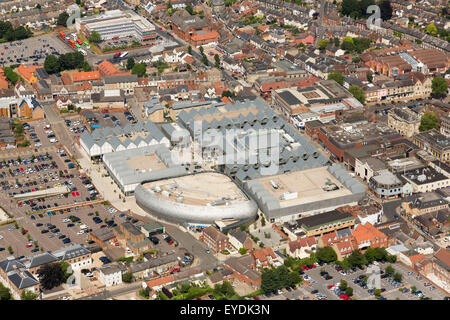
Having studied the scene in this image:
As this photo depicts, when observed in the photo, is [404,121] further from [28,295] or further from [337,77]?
[28,295]

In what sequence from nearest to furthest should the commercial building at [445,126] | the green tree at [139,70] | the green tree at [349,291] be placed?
1. the green tree at [349,291]
2. the commercial building at [445,126]
3. the green tree at [139,70]

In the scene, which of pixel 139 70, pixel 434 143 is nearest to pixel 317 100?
pixel 434 143

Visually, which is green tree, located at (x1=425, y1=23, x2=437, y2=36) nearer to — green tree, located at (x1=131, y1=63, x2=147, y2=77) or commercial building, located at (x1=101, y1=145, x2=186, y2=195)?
green tree, located at (x1=131, y1=63, x2=147, y2=77)

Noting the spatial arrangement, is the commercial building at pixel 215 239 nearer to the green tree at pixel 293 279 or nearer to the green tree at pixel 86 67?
the green tree at pixel 293 279

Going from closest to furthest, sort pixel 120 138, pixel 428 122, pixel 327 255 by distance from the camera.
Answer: pixel 327 255 < pixel 120 138 < pixel 428 122

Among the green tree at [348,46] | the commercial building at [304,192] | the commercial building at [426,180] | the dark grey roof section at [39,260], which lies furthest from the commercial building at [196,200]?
the green tree at [348,46]
